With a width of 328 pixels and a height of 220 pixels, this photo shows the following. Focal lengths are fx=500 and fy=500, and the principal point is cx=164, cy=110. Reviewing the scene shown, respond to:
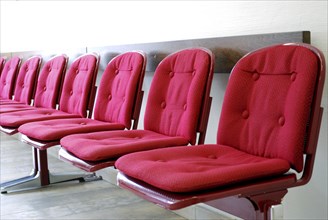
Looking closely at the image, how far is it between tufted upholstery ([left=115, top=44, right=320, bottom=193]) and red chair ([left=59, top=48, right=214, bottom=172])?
0.68 feet

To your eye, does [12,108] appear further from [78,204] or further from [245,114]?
[245,114]

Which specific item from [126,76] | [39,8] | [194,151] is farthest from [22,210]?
[39,8]

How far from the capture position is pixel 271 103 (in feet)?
6.18

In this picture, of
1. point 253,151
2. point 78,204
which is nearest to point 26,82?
point 78,204

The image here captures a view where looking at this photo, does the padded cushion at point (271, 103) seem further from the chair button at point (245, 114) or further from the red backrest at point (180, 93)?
the red backrest at point (180, 93)

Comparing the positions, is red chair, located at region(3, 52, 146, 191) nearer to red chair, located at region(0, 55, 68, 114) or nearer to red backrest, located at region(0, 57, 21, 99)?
red chair, located at region(0, 55, 68, 114)

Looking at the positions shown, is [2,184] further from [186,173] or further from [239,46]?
[186,173]

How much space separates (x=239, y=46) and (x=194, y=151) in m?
0.69

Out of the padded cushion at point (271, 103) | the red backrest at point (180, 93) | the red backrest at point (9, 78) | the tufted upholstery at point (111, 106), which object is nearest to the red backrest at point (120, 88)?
the tufted upholstery at point (111, 106)

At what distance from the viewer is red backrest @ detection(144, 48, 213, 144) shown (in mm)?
2236

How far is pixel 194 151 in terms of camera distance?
1.93 meters

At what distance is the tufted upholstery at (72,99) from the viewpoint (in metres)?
3.27

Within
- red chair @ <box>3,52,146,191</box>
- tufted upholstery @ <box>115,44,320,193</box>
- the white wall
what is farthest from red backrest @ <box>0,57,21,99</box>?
tufted upholstery @ <box>115,44,320,193</box>

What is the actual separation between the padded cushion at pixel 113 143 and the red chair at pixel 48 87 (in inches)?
58.2
